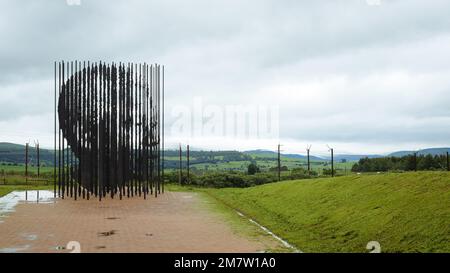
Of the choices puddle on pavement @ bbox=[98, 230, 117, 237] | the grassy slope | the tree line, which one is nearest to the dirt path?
puddle on pavement @ bbox=[98, 230, 117, 237]

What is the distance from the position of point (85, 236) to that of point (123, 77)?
9.70 meters

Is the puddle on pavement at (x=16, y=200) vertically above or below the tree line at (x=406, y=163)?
below

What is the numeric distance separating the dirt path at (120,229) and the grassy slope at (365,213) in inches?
53.9

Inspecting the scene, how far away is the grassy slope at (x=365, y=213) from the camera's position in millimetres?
7743

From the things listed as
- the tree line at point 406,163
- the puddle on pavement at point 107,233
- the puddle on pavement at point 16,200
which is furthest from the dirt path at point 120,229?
the tree line at point 406,163

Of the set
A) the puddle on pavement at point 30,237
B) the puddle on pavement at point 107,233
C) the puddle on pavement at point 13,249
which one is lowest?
the puddle on pavement at point 107,233

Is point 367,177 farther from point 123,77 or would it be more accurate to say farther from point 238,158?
point 238,158

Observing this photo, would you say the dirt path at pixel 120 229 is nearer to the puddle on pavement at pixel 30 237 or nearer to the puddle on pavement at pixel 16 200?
the puddle on pavement at pixel 30 237

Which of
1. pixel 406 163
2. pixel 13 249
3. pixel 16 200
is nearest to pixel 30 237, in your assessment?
pixel 13 249

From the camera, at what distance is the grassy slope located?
7743 mm

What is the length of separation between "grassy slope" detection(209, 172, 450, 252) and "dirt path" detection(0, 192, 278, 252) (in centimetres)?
137

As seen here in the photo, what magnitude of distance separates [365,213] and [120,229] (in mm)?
5252

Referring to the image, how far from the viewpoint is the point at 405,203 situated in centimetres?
934
